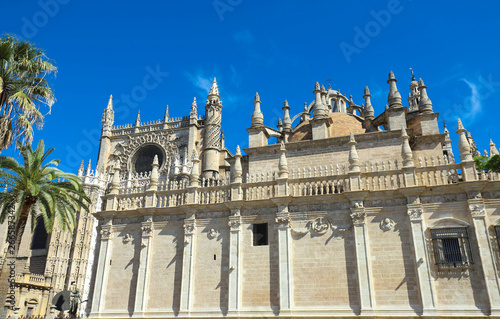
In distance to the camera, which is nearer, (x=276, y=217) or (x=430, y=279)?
(x=430, y=279)

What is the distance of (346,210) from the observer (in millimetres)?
17781

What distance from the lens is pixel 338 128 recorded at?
24.6 meters

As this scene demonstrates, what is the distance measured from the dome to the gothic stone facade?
1442 millimetres

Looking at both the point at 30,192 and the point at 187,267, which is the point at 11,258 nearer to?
the point at 30,192

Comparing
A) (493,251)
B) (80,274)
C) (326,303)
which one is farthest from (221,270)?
(80,274)

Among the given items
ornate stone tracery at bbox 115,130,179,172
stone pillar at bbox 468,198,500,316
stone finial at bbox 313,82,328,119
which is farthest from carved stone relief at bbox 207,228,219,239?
ornate stone tracery at bbox 115,130,179,172

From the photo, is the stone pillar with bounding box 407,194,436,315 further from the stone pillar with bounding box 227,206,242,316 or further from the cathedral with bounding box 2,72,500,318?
the stone pillar with bounding box 227,206,242,316

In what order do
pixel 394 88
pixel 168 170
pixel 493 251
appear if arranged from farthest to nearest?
pixel 168 170 → pixel 394 88 → pixel 493 251

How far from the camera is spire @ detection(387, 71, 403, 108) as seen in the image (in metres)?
22.4

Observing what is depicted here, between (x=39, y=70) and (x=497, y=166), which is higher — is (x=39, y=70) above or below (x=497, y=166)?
above

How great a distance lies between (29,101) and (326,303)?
50.2 ft

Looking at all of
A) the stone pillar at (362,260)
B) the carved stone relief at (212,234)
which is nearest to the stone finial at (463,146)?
the stone pillar at (362,260)

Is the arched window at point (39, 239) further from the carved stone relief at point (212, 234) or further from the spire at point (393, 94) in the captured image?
the spire at point (393, 94)

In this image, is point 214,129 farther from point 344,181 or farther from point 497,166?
point 497,166
